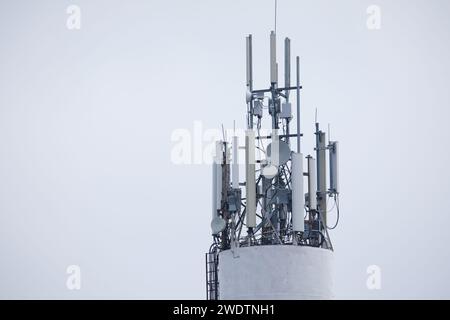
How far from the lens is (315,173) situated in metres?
59.6

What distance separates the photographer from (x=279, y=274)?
183 ft

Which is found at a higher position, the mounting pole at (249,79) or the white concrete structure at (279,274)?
the mounting pole at (249,79)

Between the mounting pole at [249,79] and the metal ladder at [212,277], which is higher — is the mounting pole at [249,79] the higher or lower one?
the higher one

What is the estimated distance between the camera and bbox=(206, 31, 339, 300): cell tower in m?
56.1

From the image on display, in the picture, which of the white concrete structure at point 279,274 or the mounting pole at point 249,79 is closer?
the white concrete structure at point 279,274

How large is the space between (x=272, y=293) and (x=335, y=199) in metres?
7.27

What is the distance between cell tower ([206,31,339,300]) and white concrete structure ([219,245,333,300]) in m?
0.05

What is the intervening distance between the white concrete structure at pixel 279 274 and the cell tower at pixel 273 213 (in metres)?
0.05

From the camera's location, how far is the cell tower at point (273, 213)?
5606cm

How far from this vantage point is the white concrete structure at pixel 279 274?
5575 cm

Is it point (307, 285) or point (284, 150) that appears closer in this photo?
point (307, 285)
